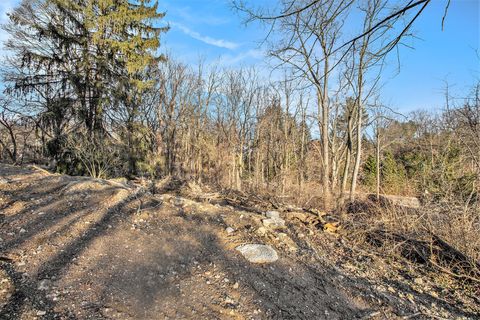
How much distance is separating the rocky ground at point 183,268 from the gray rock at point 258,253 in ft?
0.05

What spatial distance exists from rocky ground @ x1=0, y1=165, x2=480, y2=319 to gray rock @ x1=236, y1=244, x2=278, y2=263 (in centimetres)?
1

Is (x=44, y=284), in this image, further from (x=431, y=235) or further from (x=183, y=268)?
(x=431, y=235)

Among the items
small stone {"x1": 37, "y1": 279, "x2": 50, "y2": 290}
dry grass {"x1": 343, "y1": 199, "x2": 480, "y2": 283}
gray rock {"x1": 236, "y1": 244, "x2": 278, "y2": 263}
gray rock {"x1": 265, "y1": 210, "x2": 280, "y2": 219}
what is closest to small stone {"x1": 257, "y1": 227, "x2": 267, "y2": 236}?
gray rock {"x1": 236, "y1": 244, "x2": 278, "y2": 263}

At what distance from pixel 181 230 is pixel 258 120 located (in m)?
14.7

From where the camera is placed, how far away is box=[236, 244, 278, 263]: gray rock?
344 centimetres

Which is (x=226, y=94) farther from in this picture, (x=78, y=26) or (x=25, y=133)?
(x=25, y=133)

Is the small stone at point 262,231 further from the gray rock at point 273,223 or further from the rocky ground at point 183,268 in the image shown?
the gray rock at point 273,223

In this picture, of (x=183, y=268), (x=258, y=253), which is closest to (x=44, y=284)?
(x=183, y=268)

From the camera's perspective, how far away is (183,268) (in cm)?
311

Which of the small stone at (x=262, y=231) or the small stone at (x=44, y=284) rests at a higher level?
the small stone at (x=262, y=231)

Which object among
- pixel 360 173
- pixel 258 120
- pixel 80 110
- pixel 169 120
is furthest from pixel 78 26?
pixel 360 173

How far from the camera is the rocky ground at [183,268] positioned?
98.3 inches

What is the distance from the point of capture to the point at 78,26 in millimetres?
11898

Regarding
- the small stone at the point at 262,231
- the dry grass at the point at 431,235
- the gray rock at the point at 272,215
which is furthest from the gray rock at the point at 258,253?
the dry grass at the point at 431,235
